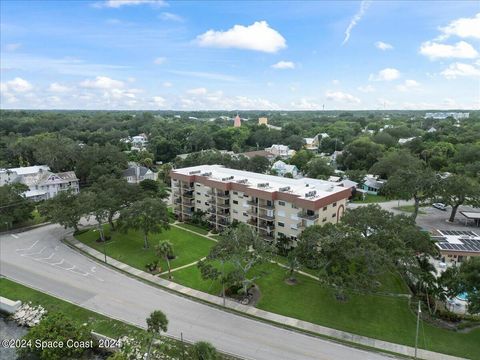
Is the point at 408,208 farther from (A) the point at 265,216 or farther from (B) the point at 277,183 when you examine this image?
(A) the point at 265,216

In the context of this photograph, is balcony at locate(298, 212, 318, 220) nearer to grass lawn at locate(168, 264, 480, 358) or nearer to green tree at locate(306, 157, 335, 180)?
grass lawn at locate(168, 264, 480, 358)

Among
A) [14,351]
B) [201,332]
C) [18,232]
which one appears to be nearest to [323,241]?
[201,332]

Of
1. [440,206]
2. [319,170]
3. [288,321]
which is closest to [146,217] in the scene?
[288,321]

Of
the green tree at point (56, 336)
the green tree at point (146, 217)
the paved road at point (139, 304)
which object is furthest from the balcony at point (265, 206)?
the green tree at point (56, 336)

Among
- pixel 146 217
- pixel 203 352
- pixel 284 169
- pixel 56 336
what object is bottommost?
pixel 56 336

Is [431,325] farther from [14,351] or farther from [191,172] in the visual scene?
[191,172]

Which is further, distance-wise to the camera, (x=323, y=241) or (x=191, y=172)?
(x=191, y=172)
